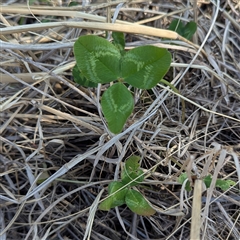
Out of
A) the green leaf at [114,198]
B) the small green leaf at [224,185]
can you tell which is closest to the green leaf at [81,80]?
the green leaf at [114,198]

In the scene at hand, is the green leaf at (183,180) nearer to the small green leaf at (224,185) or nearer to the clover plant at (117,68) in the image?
the small green leaf at (224,185)

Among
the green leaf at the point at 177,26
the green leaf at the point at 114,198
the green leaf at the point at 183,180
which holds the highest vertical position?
the green leaf at the point at 177,26

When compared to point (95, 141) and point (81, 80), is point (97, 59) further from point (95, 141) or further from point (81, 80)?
point (95, 141)

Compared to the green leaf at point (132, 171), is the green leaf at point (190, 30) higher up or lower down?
higher up

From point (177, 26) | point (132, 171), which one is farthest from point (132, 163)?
point (177, 26)

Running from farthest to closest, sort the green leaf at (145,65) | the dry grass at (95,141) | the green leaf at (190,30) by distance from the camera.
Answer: the green leaf at (190,30) < the dry grass at (95,141) < the green leaf at (145,65)

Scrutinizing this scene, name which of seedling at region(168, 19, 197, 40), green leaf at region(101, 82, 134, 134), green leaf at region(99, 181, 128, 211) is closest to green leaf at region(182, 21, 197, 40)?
seedling at region(168, 19, 197, 40)

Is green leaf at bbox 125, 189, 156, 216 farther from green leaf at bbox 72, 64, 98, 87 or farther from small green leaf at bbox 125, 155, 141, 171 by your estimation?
green leaf at bbox 72, 64, 98, 87
